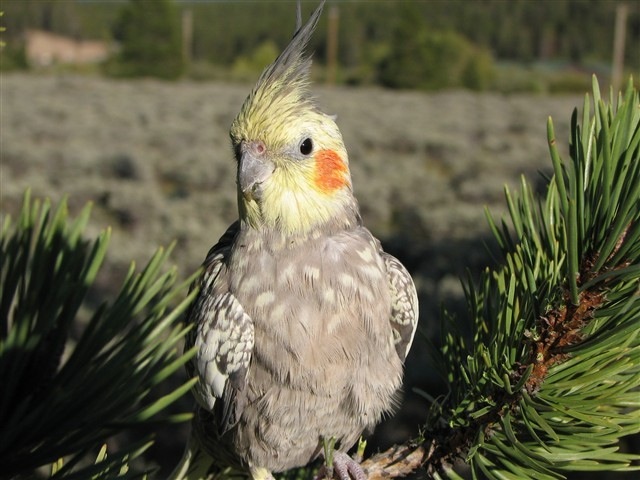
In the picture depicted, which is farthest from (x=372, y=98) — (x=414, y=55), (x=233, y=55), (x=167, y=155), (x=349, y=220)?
(x=233, y=55)

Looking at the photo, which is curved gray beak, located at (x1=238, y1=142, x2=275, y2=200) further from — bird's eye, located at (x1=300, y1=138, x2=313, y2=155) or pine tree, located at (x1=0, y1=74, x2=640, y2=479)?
pine tree, located at (x1=0, y1=74, x2=640, y2=479)

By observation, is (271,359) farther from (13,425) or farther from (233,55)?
(233,55)

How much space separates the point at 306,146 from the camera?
1.75 metres

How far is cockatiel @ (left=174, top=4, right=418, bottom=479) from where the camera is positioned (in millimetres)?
1624

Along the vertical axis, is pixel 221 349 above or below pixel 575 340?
below

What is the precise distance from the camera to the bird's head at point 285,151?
1.68 metres

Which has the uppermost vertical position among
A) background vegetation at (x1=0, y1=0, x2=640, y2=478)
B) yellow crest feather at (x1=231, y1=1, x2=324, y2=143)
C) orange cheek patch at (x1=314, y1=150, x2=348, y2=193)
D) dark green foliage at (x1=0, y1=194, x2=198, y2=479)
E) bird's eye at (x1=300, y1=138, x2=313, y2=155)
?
yellow crest feather at (x1=231, y1=1, x2=324, y2=143)

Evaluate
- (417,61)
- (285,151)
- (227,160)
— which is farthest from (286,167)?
(417,61)

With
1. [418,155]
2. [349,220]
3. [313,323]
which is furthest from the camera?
[418,155]

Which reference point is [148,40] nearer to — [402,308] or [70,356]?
[402,308]

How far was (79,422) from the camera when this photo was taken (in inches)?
34.4

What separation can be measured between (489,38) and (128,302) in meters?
46.3

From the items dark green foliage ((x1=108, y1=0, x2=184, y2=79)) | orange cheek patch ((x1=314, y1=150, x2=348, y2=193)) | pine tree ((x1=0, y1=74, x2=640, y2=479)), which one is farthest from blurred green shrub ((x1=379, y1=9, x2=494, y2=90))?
pine tree ((x1=0, y1=74, x2=640, y2=479))

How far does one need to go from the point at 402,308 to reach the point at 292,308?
0.33 meters
